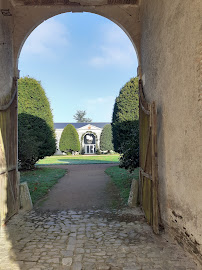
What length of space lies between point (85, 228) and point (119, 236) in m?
0.76

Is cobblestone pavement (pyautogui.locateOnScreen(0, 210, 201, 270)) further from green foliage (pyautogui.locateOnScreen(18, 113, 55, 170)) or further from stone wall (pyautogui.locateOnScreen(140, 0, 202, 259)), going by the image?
green foliage (pyautogui.locateOnScreen(18, 113, 55, 170))

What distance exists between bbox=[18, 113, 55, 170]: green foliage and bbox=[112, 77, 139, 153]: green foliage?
174 inches

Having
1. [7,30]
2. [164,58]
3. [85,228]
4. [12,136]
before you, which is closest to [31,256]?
[85,228]

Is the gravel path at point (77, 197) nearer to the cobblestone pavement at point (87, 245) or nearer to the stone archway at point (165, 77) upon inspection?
the cobblestone pavement at point (87, 245)

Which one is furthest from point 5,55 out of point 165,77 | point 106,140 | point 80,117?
point 80,117

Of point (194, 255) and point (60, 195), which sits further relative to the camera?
point (60, 195)

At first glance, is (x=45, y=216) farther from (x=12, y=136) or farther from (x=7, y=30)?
(x=7, y=30)

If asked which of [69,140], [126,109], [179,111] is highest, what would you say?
[126,109]

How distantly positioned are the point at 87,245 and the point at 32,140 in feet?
31.3

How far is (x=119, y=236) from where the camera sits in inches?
152

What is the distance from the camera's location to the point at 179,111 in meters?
3.35

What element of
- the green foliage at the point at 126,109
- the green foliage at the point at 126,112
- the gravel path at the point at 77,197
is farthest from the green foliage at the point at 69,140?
the gravel path at the point at 77,197

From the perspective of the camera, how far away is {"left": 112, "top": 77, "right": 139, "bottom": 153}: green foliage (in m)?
13.5

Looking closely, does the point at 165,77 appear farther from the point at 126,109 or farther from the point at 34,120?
the point at 34,120
